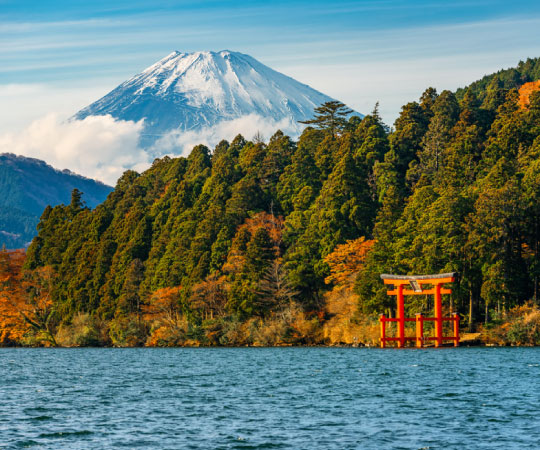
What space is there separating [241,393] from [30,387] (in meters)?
10.5

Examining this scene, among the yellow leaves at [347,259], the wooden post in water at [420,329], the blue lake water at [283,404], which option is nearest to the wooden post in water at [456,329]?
the wooden post in water at [420,329]

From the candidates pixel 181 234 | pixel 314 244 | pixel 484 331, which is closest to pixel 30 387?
pixel 484 331

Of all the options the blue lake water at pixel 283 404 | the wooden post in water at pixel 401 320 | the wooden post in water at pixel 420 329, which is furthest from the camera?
the wooden post in water at pixel 401 320

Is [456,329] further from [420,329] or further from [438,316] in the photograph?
[420,329]

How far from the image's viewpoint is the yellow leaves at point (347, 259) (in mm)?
72650

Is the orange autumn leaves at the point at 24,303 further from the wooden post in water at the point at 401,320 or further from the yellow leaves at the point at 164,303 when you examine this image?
the wooden post in water at the point at 401,320

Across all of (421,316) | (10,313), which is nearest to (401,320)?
(421,316)

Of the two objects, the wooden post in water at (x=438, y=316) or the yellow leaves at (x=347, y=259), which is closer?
the wooden post in water at (x=438, y=316)

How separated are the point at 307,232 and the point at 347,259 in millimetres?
7528

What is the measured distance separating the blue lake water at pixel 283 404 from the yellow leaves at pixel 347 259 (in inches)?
897

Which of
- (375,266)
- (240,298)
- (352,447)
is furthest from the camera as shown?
(240,298)

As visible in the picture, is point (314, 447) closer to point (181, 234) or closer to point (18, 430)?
point (18, 430)

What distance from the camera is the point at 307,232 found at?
3159 inches

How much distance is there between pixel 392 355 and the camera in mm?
52844
